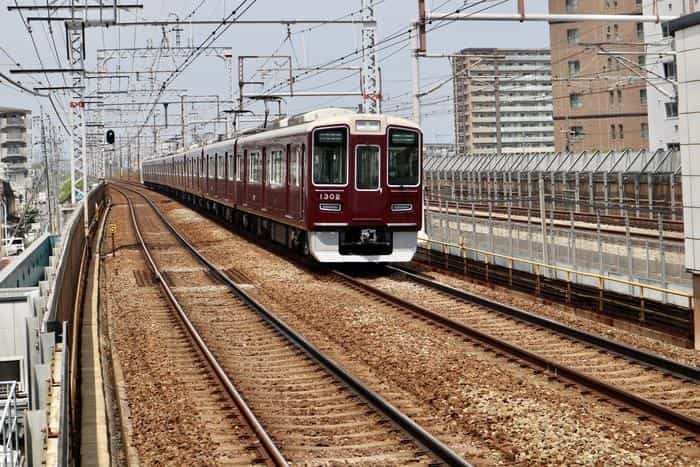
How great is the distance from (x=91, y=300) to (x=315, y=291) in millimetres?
3707

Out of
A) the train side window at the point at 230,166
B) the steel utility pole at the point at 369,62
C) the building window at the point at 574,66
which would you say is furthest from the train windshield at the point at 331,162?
the building window at the point at 574,66

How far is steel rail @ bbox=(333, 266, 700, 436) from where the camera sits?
25.8ft

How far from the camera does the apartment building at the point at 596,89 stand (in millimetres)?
56719

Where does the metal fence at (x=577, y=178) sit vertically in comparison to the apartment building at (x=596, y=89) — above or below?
below

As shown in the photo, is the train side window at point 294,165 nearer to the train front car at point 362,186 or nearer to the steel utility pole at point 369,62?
the train front car at point 362,186

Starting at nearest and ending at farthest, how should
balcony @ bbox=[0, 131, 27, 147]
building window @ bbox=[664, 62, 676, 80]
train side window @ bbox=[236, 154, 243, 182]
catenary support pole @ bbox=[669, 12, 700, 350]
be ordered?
catenary support pole @ bbox=[669, 12, 700, 350]
train side window @ bbox=[236, 154, 243, 182]
building window @ bbox=[664, 62, 676, 80]
balcony @ bbox=[0, 131, 27, 147]

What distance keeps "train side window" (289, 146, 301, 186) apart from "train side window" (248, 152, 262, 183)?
4.23 m

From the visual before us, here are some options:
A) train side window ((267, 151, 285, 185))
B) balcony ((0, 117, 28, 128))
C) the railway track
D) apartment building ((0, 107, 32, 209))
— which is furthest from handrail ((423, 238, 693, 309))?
balcony ((0, 117, 28, 128))

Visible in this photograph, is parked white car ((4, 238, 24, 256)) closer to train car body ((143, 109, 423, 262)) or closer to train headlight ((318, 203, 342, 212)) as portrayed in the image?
train car body ((143, 109, 423, 262))

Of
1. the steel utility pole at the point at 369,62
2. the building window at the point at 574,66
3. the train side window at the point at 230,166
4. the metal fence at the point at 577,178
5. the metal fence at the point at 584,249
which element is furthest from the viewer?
the building window at the point at 574,66

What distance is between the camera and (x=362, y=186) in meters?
17.8

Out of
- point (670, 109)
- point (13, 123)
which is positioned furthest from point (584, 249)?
point (13, 123)

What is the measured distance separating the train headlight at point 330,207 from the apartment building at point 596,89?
39899 mm

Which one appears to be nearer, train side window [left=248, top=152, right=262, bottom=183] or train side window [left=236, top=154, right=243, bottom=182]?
train side window [left=248, top=152, right=262, bottom=183]
